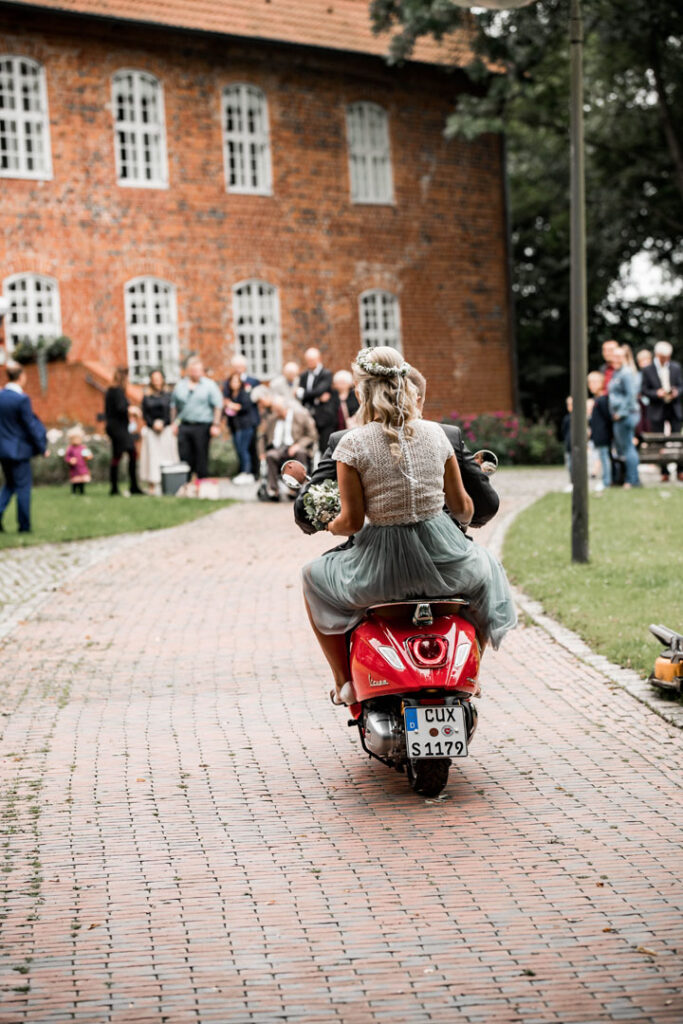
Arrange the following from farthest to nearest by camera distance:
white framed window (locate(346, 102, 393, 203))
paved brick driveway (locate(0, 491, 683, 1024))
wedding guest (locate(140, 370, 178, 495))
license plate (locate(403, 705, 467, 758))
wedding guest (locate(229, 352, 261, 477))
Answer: white framed window (locate(346, 102, 393, 203)) < wedding guest (locate(229, 352, 261, 477)) < wedding guest (locate(140, 370, 178, 495)) < license plate (locate(403, 705, 467, 758)) < paved brick driveway (locate(0, 491, 683, 1024))

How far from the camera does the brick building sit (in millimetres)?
29891

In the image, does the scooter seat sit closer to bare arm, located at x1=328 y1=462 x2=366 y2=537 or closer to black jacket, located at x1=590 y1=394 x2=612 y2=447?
bare arm, located at x1=328 y1=462 x2=366 y2=537

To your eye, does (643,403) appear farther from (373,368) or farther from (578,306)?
(373,368)

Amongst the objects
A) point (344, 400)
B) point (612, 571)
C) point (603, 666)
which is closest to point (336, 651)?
point (603, 666)

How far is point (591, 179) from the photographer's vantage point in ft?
123

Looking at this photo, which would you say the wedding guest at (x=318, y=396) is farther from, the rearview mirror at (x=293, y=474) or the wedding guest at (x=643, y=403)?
the rearview mirror at (x=293, y=474)

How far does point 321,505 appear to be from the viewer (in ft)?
21.7

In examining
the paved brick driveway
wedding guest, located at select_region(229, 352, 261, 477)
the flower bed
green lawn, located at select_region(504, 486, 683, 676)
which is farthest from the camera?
the flower bed

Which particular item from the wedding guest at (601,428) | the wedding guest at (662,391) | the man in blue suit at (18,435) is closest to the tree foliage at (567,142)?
the wedding guest at (662,391)

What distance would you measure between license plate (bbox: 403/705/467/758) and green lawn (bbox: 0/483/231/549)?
11.2 m

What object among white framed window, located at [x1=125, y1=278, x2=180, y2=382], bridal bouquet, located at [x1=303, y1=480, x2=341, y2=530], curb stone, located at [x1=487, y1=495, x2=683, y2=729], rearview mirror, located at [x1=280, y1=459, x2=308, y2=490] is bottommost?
curb stone, located at [x1=487, y1=495, x2=683, y2=729]

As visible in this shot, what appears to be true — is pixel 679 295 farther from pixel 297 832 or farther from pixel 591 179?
pixel 297 832

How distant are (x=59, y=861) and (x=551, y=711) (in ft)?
11.0

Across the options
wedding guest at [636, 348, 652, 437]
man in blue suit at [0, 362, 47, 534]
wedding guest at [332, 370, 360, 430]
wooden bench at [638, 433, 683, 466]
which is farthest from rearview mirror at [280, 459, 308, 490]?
wedding guest at [636, 348, 652, 437]
